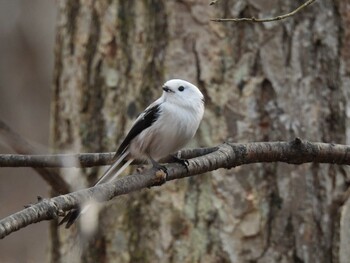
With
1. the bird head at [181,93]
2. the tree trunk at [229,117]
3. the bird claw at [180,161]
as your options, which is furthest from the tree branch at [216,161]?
the tree trunk at [229,117]

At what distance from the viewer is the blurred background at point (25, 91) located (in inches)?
331

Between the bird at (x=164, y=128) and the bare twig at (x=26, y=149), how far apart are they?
27 centimetres

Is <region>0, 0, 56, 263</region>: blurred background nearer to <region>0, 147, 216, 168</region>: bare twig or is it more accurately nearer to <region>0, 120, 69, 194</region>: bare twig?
<region>0, 120, 69, 194</region>: bare twig

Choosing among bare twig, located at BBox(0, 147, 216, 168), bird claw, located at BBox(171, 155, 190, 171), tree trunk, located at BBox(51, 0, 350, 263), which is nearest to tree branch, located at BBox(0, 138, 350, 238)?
bird claw, located at BBox(171, 155, 190, 171)

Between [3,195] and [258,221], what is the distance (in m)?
5.17

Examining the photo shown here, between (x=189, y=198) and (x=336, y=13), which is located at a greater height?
(x=336, y=13)

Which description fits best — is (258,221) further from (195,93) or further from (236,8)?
(236,8)

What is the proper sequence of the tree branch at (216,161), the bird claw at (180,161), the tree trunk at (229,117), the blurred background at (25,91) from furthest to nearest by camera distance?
the blurred background at (25,91) → the tree trunk at (229,117) → the bird claw at (180,161) → the tree branch at (216,161)

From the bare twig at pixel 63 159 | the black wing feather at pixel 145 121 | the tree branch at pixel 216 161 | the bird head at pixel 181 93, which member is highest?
the bird head at pixel 181 93

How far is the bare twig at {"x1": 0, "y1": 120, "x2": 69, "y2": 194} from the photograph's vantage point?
336 cm

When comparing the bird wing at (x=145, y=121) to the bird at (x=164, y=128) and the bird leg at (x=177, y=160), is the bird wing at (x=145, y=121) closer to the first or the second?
the bird at (x=164, y=128)

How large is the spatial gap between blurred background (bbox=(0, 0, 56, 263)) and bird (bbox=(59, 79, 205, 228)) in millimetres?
4889

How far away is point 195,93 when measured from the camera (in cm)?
350

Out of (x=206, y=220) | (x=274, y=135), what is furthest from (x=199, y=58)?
(x=206, y=220)
